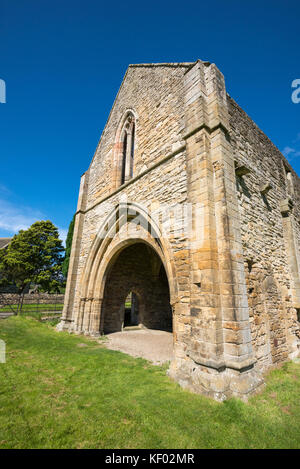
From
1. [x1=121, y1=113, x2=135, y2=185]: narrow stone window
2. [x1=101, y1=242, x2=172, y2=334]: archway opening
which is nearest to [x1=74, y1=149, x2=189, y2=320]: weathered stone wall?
[x1=121, y1=113, x2=135, y2=185]: narrow stone window

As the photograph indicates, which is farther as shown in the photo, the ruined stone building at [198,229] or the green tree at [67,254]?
the green tree at [67,254]

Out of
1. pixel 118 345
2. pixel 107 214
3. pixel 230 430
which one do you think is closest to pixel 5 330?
pixel 118 345

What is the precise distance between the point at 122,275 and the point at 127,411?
7201 millimetres

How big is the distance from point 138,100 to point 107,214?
4841mm

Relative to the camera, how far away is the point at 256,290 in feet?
17.1

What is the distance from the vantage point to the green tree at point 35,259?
67.9 feet

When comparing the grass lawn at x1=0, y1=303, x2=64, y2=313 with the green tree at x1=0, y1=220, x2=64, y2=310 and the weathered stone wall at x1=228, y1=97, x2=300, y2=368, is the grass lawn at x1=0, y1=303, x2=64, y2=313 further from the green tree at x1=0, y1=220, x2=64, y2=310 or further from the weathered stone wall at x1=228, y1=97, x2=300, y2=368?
the weathered stone wall at x1=228, y1=97, x2=300, y2=368

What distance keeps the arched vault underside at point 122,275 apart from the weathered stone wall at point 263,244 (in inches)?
88.1

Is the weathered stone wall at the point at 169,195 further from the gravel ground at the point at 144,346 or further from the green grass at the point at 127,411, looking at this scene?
the gravel ground at the point at 144,346

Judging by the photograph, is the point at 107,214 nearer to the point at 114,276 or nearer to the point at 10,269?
the point at 114,276

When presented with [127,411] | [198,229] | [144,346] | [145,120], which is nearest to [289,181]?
[145,120]

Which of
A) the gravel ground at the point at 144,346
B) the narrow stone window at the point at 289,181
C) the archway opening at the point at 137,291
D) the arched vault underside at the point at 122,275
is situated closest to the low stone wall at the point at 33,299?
the archway opening at the point at 137,291

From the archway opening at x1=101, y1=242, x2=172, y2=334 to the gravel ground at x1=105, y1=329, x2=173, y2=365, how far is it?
1046 mm

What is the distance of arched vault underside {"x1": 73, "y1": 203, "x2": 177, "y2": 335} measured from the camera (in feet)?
23.4
